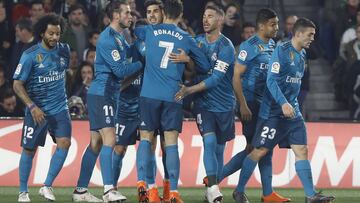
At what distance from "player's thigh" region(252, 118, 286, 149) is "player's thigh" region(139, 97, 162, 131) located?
1.25m

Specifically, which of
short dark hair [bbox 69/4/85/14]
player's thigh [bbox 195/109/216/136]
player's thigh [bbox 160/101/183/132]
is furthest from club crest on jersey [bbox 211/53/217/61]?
short dark hair [bbox 69/4/85/14]

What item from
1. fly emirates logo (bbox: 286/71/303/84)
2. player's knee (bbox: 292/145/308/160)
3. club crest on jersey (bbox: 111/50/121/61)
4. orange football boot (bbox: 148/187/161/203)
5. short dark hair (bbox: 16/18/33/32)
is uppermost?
short dark hair (bbox: 16/18/33/32)

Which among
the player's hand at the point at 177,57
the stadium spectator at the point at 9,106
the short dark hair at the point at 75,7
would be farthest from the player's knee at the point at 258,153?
the short dark hair at the point at 75,7

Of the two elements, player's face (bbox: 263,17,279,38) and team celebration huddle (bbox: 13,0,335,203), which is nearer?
team celebration huddle (bbox: 13,0,335,203)

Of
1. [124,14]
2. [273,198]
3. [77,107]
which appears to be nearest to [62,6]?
[77,107]

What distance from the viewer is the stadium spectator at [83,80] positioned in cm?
1981

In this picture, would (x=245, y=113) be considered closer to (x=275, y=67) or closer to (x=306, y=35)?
(x=275, y=67)

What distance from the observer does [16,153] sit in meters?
18.3

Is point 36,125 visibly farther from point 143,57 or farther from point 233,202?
point 233,202

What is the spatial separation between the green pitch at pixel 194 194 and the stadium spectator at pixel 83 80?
241 cm

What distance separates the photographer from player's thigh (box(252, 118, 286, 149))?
14906 mm

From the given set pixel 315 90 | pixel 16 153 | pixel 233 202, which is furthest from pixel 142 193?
pixel 315 90

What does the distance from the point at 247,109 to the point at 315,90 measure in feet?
24.5

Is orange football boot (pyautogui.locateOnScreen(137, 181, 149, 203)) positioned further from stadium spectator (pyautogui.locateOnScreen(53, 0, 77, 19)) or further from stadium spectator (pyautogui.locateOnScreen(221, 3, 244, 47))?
stadium spectator (pyautogui.locateOnScreen(53, 0, 77, 19))
